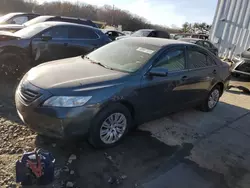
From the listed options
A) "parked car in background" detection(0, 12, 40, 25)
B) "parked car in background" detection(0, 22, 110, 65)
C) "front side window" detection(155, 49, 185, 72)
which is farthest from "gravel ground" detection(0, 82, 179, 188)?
"parked car in background" detection(0, 12, 40, 25)

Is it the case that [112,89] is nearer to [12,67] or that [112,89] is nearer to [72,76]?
[72,76]

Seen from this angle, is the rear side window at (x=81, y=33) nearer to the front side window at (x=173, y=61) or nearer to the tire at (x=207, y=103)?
the front side window at (x=173, y=61)

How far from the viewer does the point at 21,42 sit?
17.5 ft

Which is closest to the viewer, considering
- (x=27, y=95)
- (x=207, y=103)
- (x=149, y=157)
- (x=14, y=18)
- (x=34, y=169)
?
(x=34, y=169)

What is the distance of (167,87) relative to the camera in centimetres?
375

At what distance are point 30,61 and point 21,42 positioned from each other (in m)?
0.46

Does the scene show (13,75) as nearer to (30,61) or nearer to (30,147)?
(30,61)

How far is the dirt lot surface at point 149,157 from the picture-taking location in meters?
2.74

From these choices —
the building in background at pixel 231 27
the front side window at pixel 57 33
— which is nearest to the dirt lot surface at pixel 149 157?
the front side window at pixel 57 33

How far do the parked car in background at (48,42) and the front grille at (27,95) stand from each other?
2.55 metres

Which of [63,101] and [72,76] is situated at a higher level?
[72,76]

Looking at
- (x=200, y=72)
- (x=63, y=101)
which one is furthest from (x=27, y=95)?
(x=200, y=72)

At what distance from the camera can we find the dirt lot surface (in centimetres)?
274

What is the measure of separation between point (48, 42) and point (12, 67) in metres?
1.07
